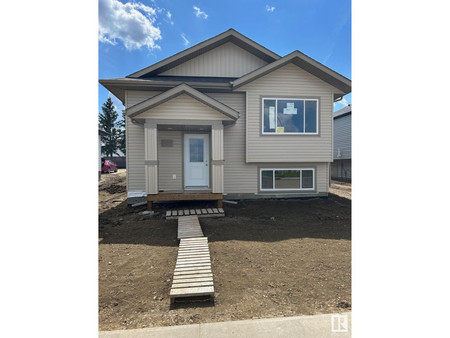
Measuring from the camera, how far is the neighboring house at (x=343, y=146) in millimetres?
15927

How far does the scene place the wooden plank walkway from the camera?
14.8 feet

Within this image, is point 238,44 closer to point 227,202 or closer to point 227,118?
point 227,118

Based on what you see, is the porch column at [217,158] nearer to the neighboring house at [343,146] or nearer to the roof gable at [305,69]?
the roof gable at [305,69]

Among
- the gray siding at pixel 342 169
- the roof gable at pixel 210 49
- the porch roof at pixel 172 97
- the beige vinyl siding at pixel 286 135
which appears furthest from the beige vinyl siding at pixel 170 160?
the gray siding at pixel 342 169

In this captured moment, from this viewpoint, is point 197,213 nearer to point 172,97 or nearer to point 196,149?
point 196,149

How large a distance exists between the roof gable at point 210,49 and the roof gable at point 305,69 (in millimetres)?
1240

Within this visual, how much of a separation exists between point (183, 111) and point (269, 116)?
3.16 meters

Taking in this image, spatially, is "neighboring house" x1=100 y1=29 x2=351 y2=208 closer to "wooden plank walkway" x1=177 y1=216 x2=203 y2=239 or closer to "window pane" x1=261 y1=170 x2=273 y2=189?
"window pane" x1=261 y1=170 x2=273 y2=189

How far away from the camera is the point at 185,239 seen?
4305 millimetres

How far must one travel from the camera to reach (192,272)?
9.73 feet

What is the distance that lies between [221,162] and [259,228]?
8.02ft
